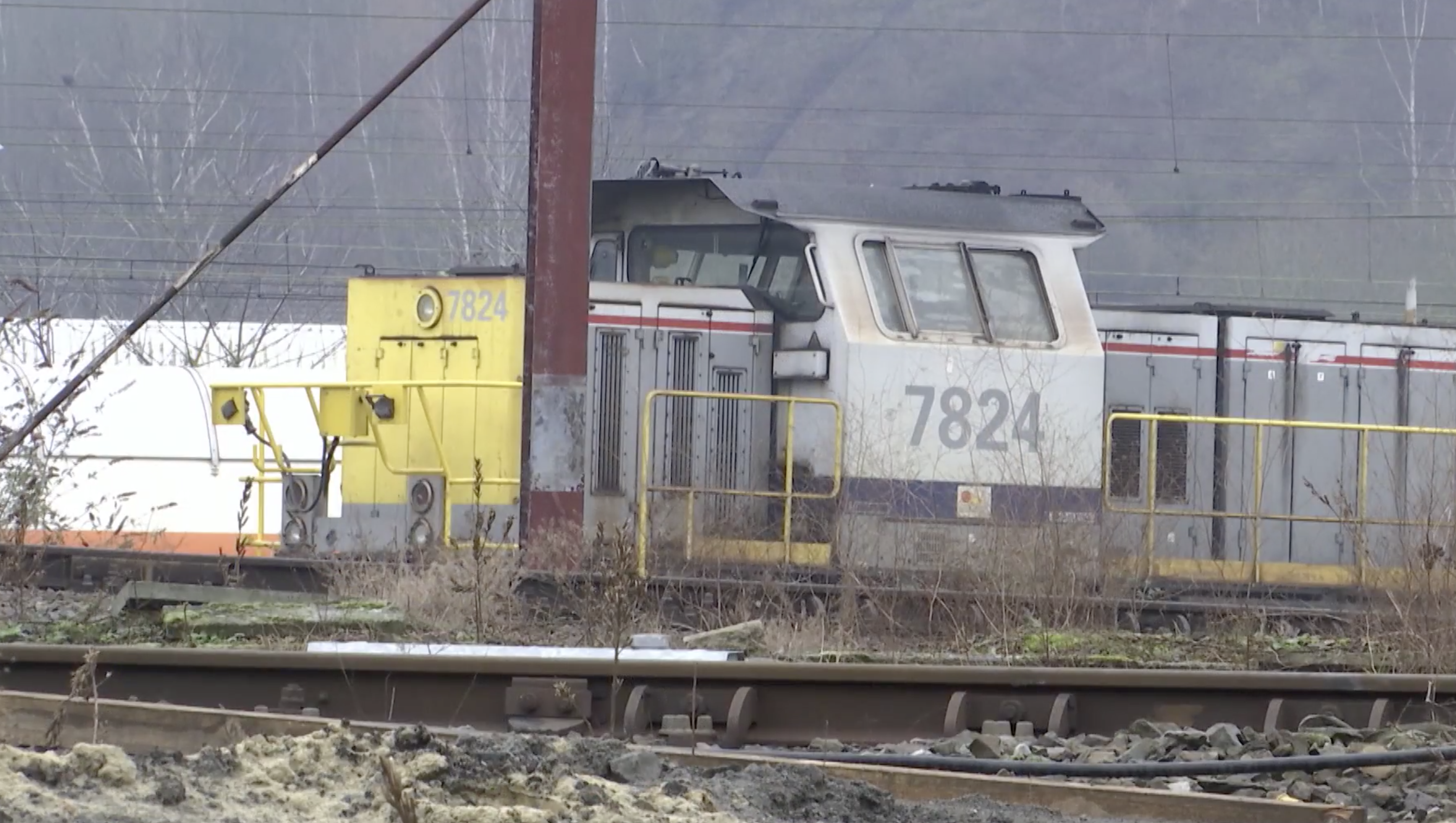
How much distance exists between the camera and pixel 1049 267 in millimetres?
10727

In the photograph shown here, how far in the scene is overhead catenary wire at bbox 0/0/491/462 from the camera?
365 inches

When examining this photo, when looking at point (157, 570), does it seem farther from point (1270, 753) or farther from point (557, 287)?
point (1270, 753)

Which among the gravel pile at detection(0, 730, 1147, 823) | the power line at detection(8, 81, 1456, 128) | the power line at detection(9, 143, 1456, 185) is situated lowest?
the gravel pile at detection(0, 730, 1147, 823)

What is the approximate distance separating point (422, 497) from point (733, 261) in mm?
2311

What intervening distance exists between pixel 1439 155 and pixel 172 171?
42.4 m

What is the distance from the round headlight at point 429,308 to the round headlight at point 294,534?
1.45 meters

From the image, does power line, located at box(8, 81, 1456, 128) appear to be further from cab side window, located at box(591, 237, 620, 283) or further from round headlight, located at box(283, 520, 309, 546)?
round headlight, located at box(283, 520, 309, 546)

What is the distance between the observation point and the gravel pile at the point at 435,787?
416 cm

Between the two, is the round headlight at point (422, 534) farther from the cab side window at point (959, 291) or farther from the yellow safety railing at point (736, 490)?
the cab side window at point (959, 291)

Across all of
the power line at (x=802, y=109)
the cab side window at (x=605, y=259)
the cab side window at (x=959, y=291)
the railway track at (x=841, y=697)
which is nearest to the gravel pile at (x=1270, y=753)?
the railway track at (x=841, y=697)

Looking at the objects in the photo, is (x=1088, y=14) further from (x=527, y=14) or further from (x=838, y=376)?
(x=838, y=376)

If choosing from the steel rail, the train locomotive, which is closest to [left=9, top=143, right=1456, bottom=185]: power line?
the train locomotive

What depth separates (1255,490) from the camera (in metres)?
10.0

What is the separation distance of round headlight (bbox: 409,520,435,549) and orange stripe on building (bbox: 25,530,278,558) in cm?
94
